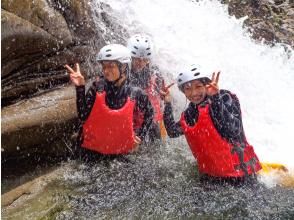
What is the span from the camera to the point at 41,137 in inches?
226

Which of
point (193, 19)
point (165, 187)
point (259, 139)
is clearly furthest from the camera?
point (193, 19)

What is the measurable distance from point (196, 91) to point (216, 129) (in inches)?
19.3

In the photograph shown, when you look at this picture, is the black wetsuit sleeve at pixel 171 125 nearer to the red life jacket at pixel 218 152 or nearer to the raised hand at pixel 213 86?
the red life jacket at pixel 218 152

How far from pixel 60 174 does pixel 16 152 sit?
0.61 m

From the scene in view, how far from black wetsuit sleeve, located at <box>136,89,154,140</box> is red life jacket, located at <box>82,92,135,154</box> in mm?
187

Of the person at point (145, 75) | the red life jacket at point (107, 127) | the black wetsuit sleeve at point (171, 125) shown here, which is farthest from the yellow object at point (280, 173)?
the red life jacket at point (107, 127)

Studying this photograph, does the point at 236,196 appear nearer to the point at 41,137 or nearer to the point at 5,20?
the point at 41,137

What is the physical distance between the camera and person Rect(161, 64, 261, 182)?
5098 millimetres

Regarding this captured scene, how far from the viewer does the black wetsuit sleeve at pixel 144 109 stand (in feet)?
19.6

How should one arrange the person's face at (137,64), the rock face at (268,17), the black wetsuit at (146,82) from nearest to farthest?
the black wetsuit at (146,82) < the person's face at (137,64) < the rock face at (268,17)

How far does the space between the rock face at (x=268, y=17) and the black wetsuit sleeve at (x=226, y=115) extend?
25.9 feet

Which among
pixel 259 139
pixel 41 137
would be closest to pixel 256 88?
pixel 259 139

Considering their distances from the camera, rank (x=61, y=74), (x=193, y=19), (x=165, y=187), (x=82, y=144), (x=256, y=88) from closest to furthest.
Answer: (x=165, y=187), (x=82, y=144), (x=61, y=74), (x=256, y=88), (x=193, y=19)

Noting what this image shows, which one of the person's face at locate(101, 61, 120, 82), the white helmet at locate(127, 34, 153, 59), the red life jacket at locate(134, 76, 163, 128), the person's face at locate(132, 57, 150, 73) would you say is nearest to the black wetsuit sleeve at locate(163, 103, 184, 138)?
the person's face at locate(101, 61, 120, 82)
